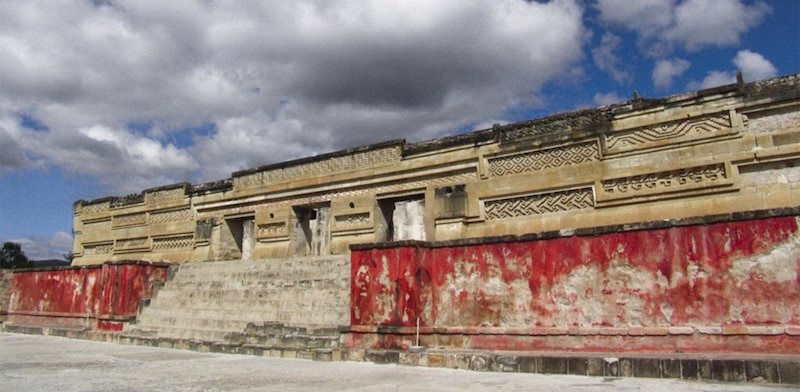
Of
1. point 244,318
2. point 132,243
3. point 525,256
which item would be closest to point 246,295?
point 244,318

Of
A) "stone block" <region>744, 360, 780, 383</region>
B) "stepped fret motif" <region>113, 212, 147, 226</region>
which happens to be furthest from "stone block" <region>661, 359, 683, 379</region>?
"stepped fret motif" <region>113, 212, 147, 226</region>

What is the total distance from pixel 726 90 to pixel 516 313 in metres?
4.35

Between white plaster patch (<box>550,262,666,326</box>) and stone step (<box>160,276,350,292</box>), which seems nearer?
white plaster patch (<box>550,262,666,326</box>)

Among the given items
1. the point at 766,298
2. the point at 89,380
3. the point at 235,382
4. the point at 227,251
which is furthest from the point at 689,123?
the point at 227,251

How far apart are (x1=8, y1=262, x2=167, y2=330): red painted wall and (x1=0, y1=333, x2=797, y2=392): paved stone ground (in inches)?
113

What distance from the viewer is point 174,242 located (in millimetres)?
14438

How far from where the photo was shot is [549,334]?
20.2 ft

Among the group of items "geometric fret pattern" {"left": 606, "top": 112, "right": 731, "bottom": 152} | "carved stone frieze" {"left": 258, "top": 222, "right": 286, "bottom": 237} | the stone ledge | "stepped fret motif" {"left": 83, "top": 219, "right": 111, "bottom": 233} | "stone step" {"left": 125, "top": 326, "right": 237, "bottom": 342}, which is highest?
"geometric fret pattern" {"left": 606, "top": 112, "right": 731, "bottom": 152}

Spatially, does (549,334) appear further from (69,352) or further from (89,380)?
(69,352)

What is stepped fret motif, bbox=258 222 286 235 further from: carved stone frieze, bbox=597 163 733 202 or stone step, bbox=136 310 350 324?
carved stone frieze, bbox=597 163 733 202

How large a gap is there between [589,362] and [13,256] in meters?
34.8

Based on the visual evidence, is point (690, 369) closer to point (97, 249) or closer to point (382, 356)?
point (382, 356)

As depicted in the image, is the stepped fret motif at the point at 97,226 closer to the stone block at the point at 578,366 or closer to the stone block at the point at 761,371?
the stone block at the point at 578,366

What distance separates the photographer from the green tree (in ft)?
99.8
